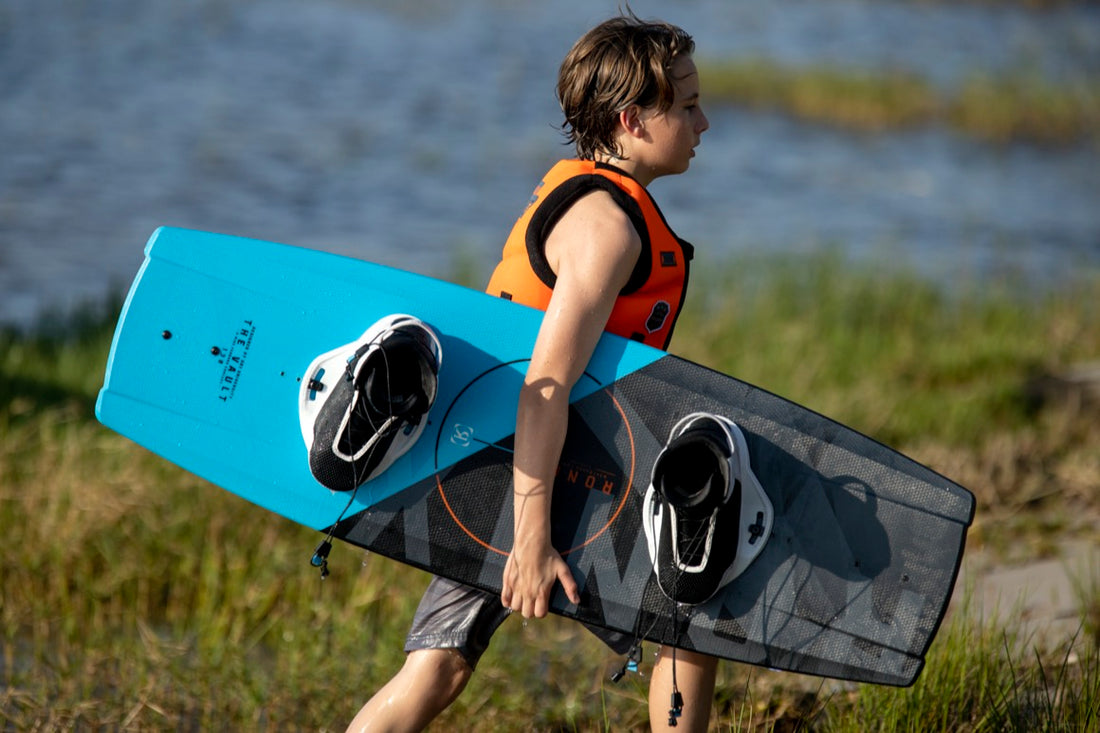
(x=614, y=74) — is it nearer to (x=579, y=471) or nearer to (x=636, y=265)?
(x=636, y=265)

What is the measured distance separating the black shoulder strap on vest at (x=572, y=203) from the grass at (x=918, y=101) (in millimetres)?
13996

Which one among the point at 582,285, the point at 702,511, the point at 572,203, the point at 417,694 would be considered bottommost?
the point at 417,694

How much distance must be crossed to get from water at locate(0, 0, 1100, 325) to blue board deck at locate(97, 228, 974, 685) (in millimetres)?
5703

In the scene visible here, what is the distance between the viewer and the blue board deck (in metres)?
2.75

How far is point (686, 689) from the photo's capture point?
2645mm

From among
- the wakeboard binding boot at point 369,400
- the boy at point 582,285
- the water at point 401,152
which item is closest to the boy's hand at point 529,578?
the boy at point 582,285

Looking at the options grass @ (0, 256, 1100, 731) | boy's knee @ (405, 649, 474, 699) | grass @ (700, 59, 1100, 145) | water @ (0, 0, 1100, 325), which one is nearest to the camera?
boy's knee @ (405, 649, 474, 699)

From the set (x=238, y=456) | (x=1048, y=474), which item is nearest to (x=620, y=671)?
(x=238, y=456)

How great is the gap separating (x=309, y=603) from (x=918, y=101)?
45.1 ft

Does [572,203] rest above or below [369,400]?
above

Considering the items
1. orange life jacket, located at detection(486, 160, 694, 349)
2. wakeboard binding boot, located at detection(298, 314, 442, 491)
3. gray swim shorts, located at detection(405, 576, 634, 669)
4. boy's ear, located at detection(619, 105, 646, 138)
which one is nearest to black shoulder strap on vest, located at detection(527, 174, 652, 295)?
orange life jacket, located at detection(486, 160, 694, 349)

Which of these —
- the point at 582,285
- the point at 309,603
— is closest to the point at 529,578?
the point at 582,285

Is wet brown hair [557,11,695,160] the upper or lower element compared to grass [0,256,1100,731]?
upper

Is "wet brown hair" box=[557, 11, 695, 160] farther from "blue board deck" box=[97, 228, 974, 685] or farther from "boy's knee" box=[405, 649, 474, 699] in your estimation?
"boy's knee" box=[405, 649, 474, 699]
